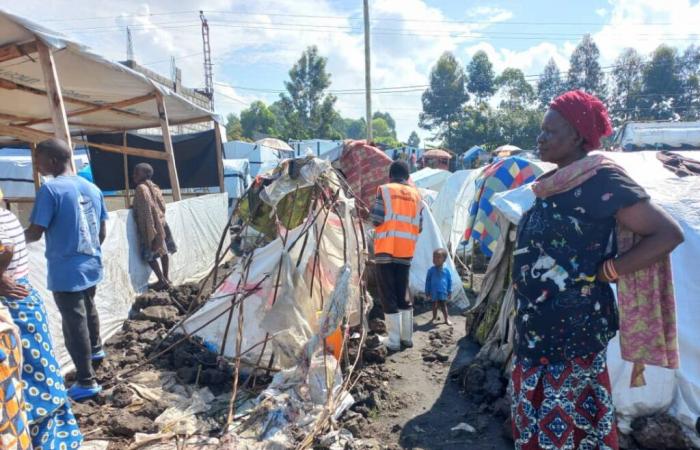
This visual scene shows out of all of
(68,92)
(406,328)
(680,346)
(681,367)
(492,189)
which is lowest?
(406,328)

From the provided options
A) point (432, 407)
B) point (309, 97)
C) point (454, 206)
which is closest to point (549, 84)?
point (309, 97)

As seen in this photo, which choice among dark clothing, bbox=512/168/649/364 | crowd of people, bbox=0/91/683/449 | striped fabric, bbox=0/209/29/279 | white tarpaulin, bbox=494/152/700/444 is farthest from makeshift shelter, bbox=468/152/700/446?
striped fabric, bbox=0/209/29/279

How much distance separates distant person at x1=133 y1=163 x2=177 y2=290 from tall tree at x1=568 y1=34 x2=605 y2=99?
41064 millimetres

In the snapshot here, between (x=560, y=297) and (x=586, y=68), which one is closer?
(x=560, y=297)

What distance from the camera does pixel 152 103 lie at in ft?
23.1

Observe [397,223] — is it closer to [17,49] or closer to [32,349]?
[32,349]

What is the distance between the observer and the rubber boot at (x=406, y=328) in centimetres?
469

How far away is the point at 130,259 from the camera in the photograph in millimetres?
5508

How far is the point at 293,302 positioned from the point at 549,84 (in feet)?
145

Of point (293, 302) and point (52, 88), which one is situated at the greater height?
point (52, 88)

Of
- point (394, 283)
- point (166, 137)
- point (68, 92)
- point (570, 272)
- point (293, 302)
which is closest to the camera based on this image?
point (570, 272)

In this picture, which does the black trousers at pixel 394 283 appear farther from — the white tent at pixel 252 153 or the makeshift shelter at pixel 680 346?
the white tent at pixel 252 153

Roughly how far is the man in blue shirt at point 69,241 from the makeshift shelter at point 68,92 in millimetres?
957

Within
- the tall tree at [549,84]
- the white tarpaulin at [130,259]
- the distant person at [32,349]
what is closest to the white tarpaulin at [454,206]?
the white tarpaulin at [130,259]
